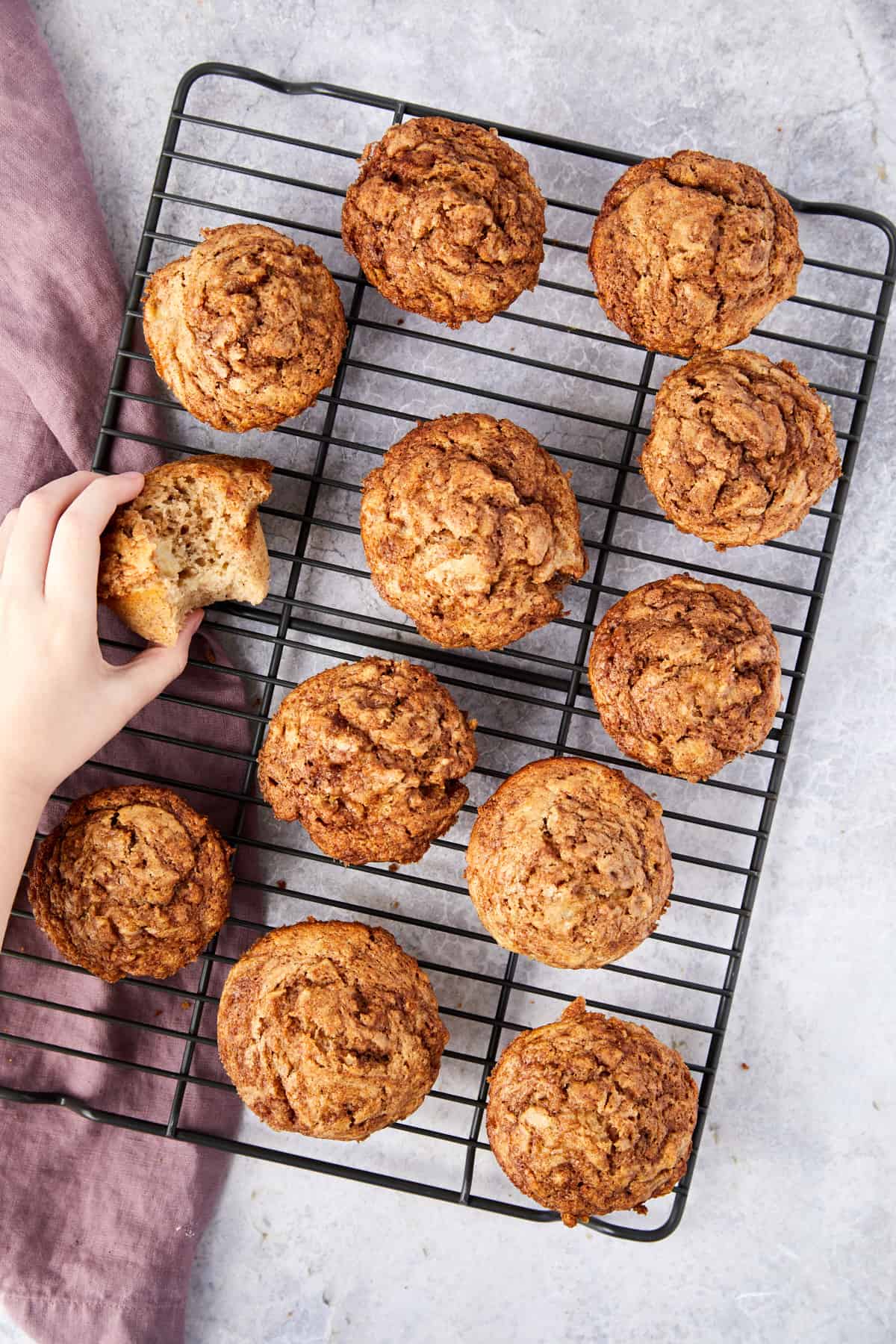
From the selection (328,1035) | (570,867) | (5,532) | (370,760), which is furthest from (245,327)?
(328,1035)

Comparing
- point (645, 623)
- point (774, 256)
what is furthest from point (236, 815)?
point (774, 256)

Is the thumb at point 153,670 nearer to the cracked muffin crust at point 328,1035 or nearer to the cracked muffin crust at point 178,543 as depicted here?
the cracked muffin crust at point 178,543

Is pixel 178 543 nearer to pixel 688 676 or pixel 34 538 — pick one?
pixel 34 538

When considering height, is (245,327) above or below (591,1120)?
above

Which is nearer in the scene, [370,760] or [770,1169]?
[370,760]

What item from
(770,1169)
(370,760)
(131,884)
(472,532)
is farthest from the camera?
(770,1169)
